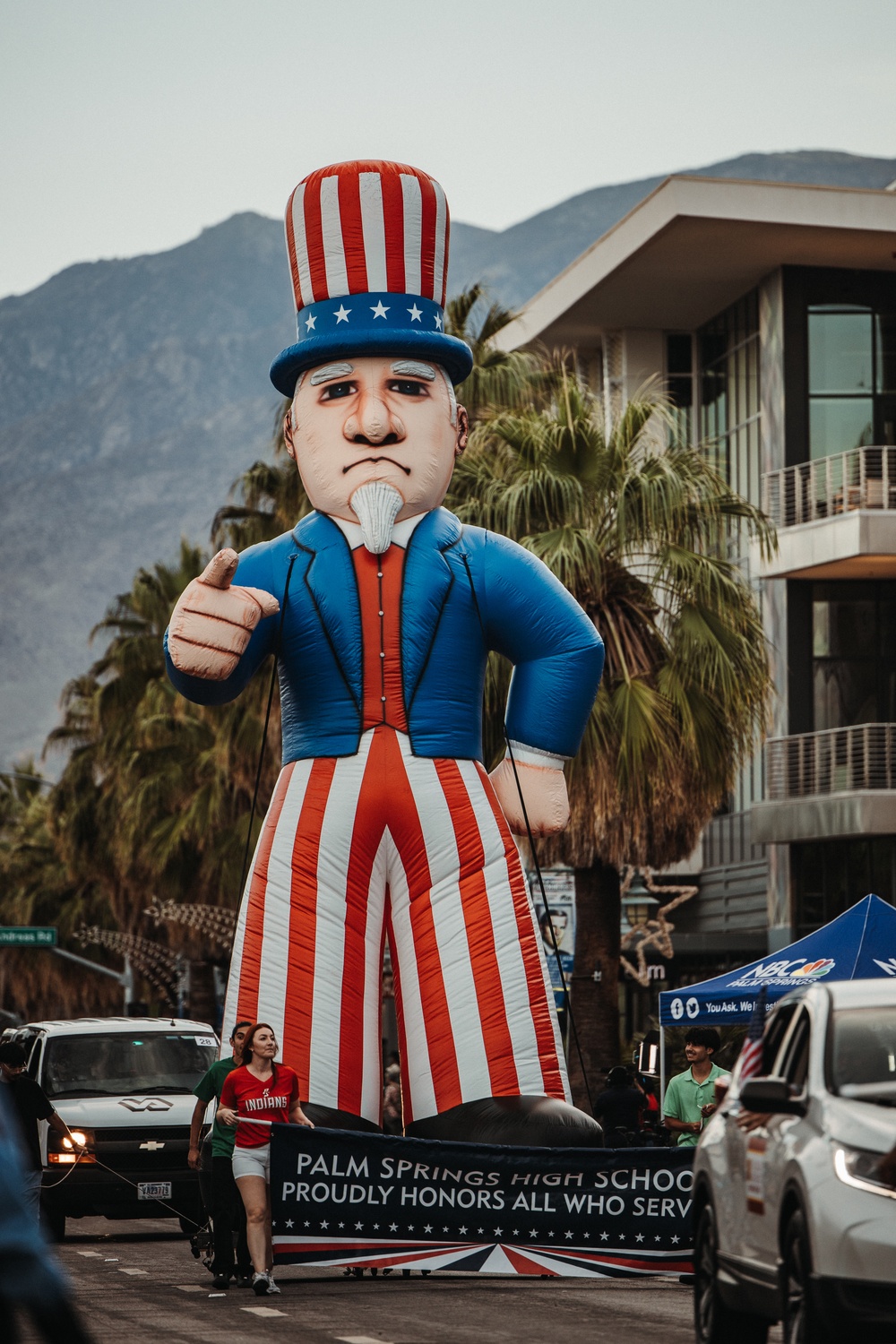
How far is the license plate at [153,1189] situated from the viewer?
1507 cm

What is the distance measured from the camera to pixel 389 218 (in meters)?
11.3

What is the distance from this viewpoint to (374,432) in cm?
1105

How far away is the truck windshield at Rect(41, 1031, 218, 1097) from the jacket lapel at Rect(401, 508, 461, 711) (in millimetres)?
6157

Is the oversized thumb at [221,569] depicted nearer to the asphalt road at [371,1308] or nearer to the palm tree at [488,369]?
the asphalt road at [371,1308]

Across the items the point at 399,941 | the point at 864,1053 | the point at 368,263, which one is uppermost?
the point at 368,263

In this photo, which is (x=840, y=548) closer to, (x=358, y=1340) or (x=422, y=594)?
(x=422, y=594)

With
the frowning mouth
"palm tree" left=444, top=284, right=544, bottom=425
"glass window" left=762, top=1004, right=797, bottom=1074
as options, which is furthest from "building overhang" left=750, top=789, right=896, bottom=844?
"glass window" left=762, top=1004, right=797, bottom=1074

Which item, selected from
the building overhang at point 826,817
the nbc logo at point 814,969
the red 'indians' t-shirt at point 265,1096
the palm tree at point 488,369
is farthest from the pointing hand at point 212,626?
the building overhang at point 826,817

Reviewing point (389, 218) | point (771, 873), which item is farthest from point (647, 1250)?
point (771, 873)

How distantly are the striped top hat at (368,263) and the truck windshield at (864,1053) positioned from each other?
5322mm

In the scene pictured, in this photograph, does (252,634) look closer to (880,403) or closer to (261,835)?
(261,835)

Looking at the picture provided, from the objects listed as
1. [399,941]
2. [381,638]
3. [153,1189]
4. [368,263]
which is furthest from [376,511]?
[153,1189]

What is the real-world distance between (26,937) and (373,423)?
33.8 meters

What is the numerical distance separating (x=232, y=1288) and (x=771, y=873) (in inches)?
841
